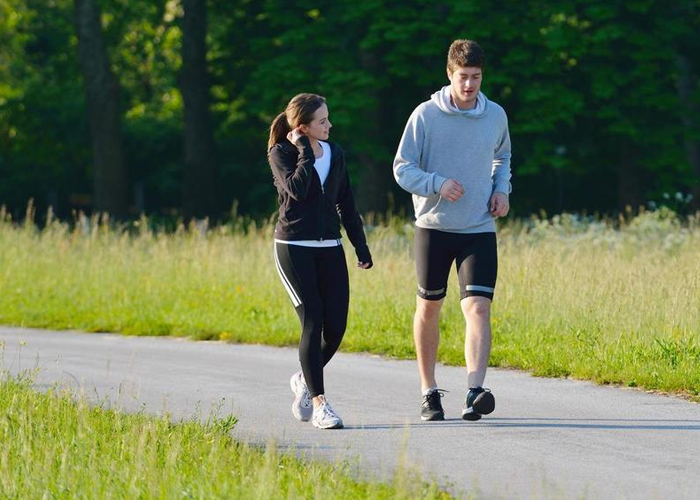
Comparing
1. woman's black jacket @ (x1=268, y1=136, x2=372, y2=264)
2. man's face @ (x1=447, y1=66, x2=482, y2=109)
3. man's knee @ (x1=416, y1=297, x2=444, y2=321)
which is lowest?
man's knee @ (x1=416, y1=297, x2=444, y2=321)

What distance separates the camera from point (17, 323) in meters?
16.0

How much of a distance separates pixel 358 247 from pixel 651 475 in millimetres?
2450

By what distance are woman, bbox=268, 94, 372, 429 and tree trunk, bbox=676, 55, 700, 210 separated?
21895 millimetres

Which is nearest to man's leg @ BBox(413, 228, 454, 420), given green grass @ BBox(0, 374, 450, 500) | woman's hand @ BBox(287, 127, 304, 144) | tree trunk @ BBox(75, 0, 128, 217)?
woman's hand @ BBox(287, 127, 304, 144)

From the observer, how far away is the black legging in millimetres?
8445

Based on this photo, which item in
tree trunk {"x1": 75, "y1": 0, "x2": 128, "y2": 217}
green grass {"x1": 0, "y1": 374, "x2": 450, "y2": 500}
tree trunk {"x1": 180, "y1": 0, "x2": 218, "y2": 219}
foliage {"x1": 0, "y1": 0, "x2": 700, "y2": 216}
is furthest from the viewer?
tree trunk {"x1": 180, "y1": 0, "x2": 218, "y2": 219}

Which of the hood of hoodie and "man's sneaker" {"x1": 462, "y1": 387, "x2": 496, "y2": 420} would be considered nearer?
"man's sneaker" {"x1": 462, "y1": 387, "x2": 496, "y2": 420}

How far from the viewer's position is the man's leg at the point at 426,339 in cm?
887

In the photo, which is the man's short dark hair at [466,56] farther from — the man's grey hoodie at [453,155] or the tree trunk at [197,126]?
the tree trunk at [197,126]

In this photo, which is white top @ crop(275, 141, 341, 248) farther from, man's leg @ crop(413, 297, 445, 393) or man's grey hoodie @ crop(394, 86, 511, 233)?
man's leg @ crop(413, 297, 445, 393)

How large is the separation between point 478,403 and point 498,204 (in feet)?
3.78

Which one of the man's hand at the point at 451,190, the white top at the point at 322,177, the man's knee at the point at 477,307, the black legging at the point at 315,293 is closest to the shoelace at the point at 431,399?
the man's knee at the point at 477,307

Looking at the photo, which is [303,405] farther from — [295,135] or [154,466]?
[154,466]

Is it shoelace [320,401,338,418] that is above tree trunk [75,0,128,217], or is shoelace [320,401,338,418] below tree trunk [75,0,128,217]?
below
